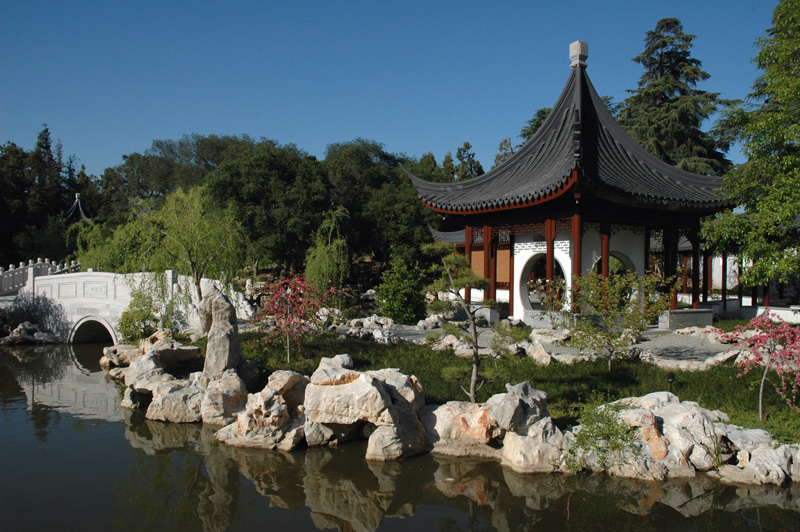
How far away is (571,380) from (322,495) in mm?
3791

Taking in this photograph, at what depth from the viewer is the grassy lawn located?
6.15m

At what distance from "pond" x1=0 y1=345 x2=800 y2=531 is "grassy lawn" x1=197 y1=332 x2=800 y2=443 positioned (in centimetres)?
111

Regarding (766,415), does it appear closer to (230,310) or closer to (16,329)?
(230,310)

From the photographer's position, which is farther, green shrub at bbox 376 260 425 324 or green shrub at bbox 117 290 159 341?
green shrub at bbox 376 260 425 324

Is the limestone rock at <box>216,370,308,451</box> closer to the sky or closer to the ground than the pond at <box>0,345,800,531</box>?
closer to the sky

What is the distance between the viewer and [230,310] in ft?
27.1

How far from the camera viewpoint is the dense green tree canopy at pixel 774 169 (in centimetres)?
864

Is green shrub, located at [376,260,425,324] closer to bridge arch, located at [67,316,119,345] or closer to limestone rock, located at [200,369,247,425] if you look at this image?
limestone rock, located at [200,369,247,425]

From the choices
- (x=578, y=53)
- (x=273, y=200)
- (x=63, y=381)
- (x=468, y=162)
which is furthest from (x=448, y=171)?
(x=63, y=381)

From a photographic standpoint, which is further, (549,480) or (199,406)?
(199,406)

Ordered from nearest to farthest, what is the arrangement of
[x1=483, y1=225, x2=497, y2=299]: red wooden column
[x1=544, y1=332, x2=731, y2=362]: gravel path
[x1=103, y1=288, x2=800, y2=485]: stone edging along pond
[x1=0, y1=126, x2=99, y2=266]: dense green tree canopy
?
[x1=103, y1=288, x2=800, y2=485]: stone edging along pond
[x1=544, y1=332, x2=731, y2=362]: gravel path
[x1=483, y1=225, x2=497, y2=299]: red wooden column
[x1=0, y1=126, x2=99, y2=266]: dense green tree canopy

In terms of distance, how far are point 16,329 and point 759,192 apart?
1817cm

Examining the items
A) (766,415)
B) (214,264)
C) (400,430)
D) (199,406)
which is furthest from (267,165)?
(766,415)

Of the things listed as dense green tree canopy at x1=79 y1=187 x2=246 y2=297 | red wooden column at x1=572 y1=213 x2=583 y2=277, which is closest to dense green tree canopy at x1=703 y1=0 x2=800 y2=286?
red wooden column at x1=572 y1=213 x2=583 y2=277
